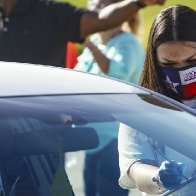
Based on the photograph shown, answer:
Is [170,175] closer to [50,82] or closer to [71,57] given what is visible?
[50,82]

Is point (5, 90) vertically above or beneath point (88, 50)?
above

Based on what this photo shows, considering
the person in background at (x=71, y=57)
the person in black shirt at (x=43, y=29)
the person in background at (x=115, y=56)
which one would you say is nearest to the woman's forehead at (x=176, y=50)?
the person in background at (x=115, y=56)

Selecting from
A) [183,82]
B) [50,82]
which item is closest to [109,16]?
[183,82]

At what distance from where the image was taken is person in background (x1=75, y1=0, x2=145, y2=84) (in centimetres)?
511

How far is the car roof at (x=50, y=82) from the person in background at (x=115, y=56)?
6.27ft

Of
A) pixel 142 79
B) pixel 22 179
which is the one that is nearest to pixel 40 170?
pixel 22 179

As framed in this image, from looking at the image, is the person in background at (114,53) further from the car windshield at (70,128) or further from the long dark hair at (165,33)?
the car windshield at (70,128)

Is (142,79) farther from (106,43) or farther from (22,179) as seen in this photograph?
(106,43)

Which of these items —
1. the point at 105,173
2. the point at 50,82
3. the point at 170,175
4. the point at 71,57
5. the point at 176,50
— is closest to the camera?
the point at 170,175

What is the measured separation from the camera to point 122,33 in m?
5.36

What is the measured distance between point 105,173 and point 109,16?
257cm

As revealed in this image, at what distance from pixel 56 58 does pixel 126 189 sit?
279cm

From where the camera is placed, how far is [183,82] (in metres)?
3.28

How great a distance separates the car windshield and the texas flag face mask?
0.19 m
